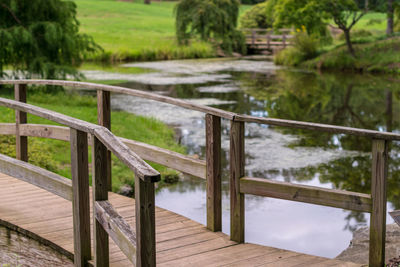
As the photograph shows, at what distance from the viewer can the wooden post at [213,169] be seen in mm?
4965

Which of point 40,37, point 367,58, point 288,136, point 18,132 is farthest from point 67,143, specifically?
point 367,58

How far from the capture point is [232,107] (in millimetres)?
17484

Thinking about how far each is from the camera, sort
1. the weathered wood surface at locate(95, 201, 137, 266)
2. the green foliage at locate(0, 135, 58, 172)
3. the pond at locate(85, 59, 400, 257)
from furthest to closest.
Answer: the green foliage at locate(0, 135, 58, 172) → the pond at locate(85, 59, 400, 257) → the weathered wood surface at locate(95, 201, 137, 266)

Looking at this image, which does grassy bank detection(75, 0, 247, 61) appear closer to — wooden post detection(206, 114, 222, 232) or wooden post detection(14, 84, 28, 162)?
wooden post detection(14, 84, 28, 162)

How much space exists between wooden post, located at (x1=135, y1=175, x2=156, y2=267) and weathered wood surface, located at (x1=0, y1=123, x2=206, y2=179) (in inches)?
72.1

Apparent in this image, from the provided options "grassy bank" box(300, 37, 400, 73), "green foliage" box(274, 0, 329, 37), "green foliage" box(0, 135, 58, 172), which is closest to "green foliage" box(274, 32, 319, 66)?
"green foliage" box(274, 0, 329, 37)

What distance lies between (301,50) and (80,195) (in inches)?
1153

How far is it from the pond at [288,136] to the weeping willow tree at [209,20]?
9141 mm

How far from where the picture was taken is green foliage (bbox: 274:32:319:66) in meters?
31.9

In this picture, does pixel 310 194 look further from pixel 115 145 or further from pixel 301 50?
pixel 301 50

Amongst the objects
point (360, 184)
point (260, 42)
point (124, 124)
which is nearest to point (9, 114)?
point (124, 124)

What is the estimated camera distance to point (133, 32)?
165 ft

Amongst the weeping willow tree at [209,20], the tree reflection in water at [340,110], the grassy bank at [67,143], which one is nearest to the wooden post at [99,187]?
the tree reflection in water at [340,110]

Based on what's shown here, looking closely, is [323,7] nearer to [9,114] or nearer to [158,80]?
[158,80]
